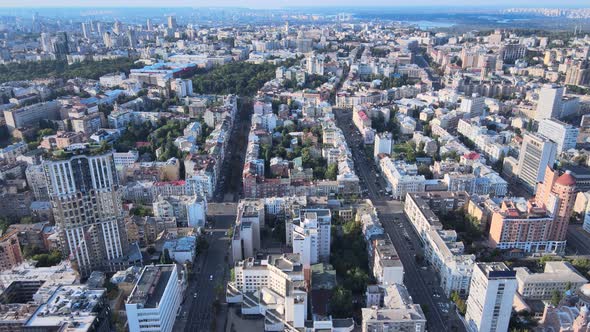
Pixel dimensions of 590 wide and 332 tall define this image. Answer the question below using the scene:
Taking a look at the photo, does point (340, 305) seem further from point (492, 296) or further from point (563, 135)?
point (563, 135)

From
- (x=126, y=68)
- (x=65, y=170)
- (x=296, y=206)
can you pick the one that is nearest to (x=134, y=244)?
→ (x=65, y=170)

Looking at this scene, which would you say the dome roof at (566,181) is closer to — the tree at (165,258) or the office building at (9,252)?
the tree at (165,258)

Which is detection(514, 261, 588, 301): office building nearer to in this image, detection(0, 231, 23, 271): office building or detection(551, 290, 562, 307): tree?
detection(551, 290, 562, 307): tree

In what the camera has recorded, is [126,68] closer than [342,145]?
No

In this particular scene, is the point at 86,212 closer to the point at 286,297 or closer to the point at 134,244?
the point at 134,244

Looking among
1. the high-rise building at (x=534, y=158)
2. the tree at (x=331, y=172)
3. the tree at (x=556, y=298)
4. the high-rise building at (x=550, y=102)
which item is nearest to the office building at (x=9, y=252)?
the tree at (x=331, y=172)

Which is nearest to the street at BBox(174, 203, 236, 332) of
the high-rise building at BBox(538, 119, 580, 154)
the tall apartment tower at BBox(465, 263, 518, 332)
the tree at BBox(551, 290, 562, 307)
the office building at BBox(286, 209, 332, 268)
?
the office building at BBox(286, 209, 332, 268)
